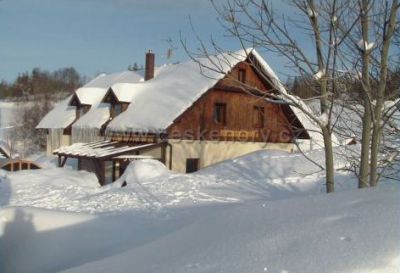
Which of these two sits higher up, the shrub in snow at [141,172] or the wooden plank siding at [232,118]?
the wooden plank siding at [232,118]

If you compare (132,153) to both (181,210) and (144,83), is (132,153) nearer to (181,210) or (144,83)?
(144,83)

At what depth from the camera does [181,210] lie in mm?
12984

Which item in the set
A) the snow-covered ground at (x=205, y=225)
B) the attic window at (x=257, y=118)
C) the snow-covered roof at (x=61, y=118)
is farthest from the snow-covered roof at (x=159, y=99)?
the snow-covered ground at (x=205, y=225)

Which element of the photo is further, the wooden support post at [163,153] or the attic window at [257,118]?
the attic window at [257,118]

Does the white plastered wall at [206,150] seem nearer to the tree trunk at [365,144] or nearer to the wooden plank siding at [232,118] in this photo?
the wooden plank siding at [232,118]

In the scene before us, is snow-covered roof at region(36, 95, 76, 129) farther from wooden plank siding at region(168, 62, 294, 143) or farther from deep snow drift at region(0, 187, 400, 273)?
deep snow drift at region(0, 187, 400, 273)

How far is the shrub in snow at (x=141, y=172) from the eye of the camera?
62.2ft

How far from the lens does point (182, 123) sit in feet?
74.4

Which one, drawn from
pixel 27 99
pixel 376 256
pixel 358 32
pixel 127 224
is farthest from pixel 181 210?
pixel 27 99

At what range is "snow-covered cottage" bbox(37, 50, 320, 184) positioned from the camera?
22.3m

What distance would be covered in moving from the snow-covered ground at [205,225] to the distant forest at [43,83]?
61837 mm

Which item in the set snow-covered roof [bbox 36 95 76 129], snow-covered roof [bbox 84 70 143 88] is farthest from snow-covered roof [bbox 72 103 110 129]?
snow-covered roof [bbox 84 70 143 88]

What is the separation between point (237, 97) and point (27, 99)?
185 ft

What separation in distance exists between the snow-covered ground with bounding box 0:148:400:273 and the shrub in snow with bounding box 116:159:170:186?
0.14 feet
